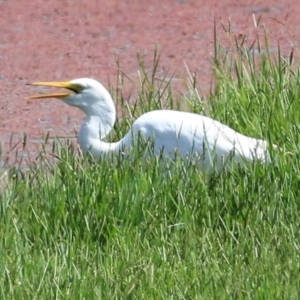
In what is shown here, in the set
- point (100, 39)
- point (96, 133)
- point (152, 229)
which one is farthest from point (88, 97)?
point (100, 39)

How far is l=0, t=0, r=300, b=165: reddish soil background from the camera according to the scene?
6.21 meters

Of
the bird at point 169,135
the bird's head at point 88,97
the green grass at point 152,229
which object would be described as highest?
the bird's head at point 88,97

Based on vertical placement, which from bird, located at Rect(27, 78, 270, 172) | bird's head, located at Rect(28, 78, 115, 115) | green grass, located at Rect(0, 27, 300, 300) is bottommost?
green grass, located at Rect(0, 27, 300, 300)

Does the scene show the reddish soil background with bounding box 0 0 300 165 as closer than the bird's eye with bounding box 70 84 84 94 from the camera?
No

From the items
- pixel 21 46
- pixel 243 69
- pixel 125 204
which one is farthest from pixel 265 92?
pixel 21 46

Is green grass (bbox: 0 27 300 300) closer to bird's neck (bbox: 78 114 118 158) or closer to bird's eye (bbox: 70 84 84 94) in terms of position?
bird's neck (bbox: 78 114 118 158)

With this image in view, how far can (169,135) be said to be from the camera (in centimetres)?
495

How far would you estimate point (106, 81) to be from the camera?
21.1 feet

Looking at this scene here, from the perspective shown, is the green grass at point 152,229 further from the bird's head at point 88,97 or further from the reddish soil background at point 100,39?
the reddish soil background at point 100,39

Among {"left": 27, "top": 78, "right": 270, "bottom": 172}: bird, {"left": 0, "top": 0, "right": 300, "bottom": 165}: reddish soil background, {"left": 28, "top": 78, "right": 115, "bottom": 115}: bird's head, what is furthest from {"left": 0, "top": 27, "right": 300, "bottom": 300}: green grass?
{"left": 0, "top": 0, "right": 300, "bottom": 165}: reddish soil background

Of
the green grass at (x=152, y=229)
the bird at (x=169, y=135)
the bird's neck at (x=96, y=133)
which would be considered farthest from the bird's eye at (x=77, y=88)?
the green grass at (x=152, y=229)

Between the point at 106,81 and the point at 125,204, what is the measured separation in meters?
2.30

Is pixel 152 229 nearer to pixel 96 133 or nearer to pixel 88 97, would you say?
pixel 96 133

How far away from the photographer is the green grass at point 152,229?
11.9ft
